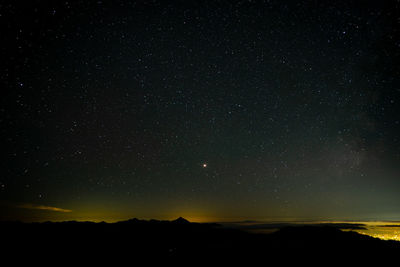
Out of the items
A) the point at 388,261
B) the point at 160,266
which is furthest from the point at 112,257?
the point at 388,261

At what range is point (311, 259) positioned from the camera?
23844 millimetres

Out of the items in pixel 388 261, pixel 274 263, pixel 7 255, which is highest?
pixel 7 255

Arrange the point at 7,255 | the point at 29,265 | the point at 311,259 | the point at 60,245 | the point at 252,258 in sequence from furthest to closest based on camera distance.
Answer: the point at 60,245 → the point at 311,259 → the point at 252,258 → the point at 7,255 → the point at 29,265

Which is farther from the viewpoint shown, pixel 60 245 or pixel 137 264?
pixel 60 245

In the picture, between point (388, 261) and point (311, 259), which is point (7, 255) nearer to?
point (311, 259)

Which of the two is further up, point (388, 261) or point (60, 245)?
point (60, 245)

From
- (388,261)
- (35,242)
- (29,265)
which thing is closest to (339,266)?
(388,261)

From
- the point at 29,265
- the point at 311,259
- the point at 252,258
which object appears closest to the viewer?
the point at 29,265

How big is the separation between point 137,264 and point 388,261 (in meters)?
29.5

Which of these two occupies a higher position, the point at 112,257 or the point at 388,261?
the point at 112,257

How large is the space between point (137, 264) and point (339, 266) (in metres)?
19.2

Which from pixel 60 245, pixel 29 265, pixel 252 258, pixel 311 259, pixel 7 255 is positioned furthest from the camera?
pixel 60 245

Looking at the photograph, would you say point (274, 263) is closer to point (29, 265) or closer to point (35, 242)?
point (29, 265)

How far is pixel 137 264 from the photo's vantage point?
1747cm
